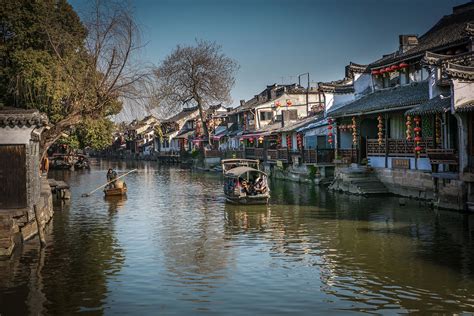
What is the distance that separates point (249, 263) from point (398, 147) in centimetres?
1771

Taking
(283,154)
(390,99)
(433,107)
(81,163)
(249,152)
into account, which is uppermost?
(390,99)

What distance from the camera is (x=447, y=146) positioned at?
2698 centimetres

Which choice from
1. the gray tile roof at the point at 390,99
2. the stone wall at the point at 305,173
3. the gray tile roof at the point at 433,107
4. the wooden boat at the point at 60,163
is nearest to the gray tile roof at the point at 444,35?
the gray tile roof at the point at 390,99

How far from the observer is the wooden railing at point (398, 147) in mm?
28750

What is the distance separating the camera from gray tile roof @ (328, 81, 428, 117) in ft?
→ 98.5

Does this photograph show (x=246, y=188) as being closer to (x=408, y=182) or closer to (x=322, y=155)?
(x=408, y=182)

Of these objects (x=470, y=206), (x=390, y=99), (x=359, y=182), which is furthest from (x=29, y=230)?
(x=390, y=99)

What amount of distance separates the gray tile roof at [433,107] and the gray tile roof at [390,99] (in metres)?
1.36

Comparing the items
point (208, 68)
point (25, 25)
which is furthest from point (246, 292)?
point (208, 68)

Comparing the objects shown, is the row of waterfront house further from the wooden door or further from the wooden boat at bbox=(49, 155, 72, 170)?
the wooden boat at bbox=(49, 155, 72, 170)

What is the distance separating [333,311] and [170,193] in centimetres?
2747

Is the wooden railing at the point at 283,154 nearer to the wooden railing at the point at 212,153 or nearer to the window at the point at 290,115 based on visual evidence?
the window at the point at 290,115

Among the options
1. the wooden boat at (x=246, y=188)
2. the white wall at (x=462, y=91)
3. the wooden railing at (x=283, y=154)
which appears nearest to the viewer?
the white wall at (x=462, y=91)

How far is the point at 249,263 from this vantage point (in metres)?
16.5
